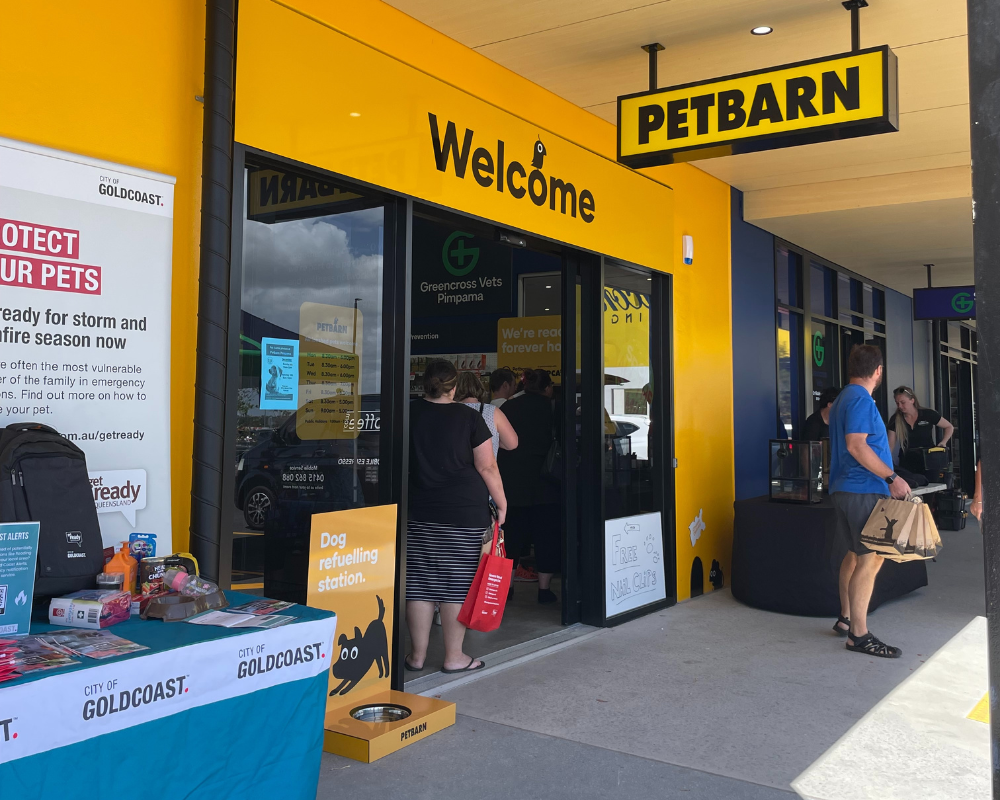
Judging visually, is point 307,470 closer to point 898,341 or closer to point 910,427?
point 910,427

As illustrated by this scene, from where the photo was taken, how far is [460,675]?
4.34 meters

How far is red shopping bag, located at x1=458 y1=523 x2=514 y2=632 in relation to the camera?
169 inches

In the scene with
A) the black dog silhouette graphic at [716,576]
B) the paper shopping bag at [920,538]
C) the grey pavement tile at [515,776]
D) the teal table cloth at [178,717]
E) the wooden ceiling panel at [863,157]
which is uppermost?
the wooden ceiling panel at [863,157]

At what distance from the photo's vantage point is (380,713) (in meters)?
3.55

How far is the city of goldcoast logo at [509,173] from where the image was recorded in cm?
423

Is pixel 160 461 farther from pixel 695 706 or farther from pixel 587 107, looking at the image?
pixel 587 107

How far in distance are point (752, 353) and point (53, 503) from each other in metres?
6.18

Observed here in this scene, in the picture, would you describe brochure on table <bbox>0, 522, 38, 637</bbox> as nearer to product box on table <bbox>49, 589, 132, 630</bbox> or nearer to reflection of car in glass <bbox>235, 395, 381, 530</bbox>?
product box on table <bbox>49, 589, 132, 630</bbox>

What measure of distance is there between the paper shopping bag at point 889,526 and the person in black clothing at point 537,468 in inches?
79.6

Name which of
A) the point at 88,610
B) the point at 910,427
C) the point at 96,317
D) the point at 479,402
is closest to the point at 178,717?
the point at 88,610

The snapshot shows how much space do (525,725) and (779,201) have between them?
17.1ft

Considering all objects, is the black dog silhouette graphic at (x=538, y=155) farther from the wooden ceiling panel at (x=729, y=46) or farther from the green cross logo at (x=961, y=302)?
the green cross logo at (x=961, y=302)

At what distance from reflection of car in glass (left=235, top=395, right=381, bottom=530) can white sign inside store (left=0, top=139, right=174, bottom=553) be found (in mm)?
488

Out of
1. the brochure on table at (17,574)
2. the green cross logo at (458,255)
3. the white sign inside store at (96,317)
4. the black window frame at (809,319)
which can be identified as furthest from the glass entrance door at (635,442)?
the brochure on table at (17,574)
